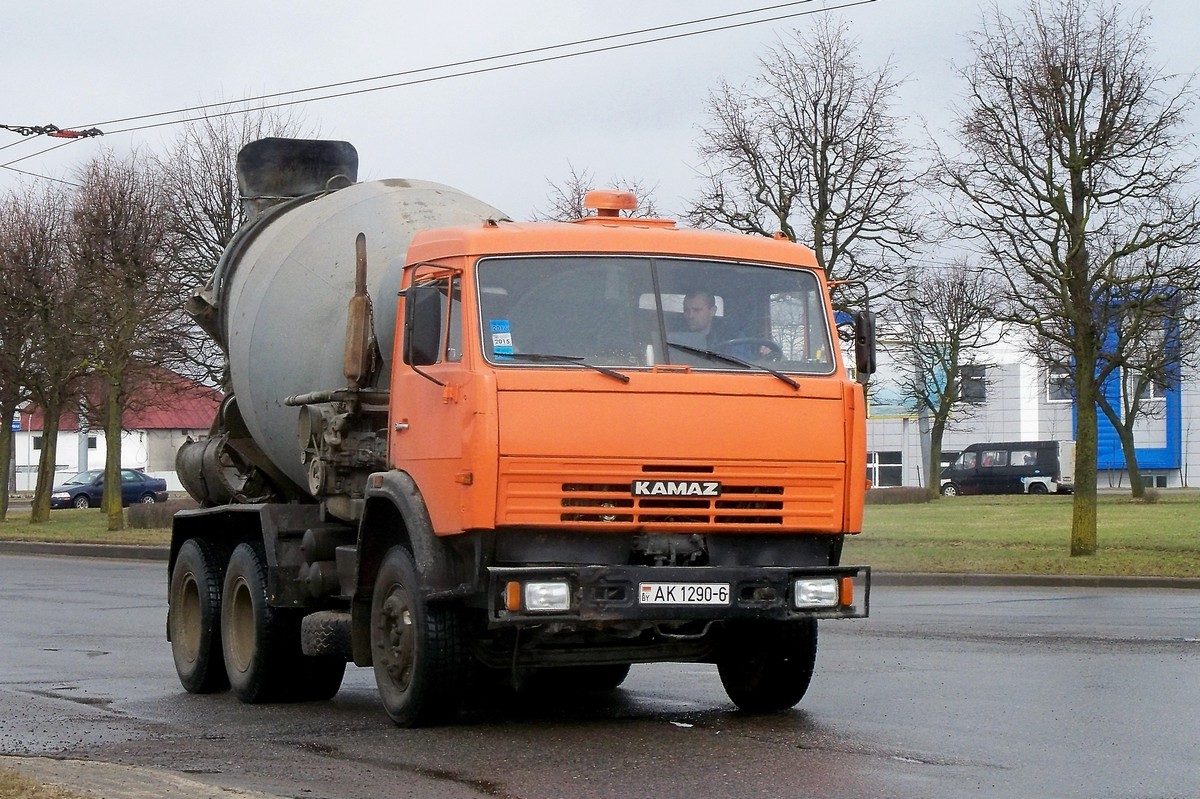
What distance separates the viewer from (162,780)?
7.00 metres

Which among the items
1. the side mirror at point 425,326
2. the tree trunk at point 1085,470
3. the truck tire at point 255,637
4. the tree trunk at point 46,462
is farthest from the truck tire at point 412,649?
the tree trunk at point 46,462

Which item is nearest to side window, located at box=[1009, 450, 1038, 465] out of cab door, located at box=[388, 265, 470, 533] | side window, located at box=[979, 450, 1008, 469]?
side window, located at box=[979, 450, 1008, 469]

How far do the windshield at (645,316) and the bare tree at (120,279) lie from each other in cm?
2807

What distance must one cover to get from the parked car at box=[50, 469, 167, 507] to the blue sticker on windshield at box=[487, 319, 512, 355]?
56486 mm

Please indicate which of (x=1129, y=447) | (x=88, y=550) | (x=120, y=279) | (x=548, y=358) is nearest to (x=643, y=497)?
(x=548, y=358)

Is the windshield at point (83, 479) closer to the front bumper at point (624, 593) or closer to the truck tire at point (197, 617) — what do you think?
the truck tire at point (197, 617)

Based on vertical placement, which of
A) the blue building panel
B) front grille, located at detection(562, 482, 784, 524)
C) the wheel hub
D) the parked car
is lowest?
the wheel hub

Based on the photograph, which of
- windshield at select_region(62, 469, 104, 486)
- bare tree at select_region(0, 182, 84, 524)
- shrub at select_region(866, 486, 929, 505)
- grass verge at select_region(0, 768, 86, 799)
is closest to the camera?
grass verge at select_region(0, 768, 86, 799)

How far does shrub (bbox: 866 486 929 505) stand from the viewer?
1977 inches

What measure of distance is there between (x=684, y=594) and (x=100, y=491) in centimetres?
5957

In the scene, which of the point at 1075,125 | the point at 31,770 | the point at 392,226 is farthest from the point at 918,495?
the point at 31,770

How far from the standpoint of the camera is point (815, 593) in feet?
28.2

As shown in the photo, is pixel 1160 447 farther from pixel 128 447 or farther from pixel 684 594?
pixel 684 594

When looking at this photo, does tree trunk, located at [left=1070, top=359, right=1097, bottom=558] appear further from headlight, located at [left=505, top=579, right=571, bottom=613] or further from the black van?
the black van
